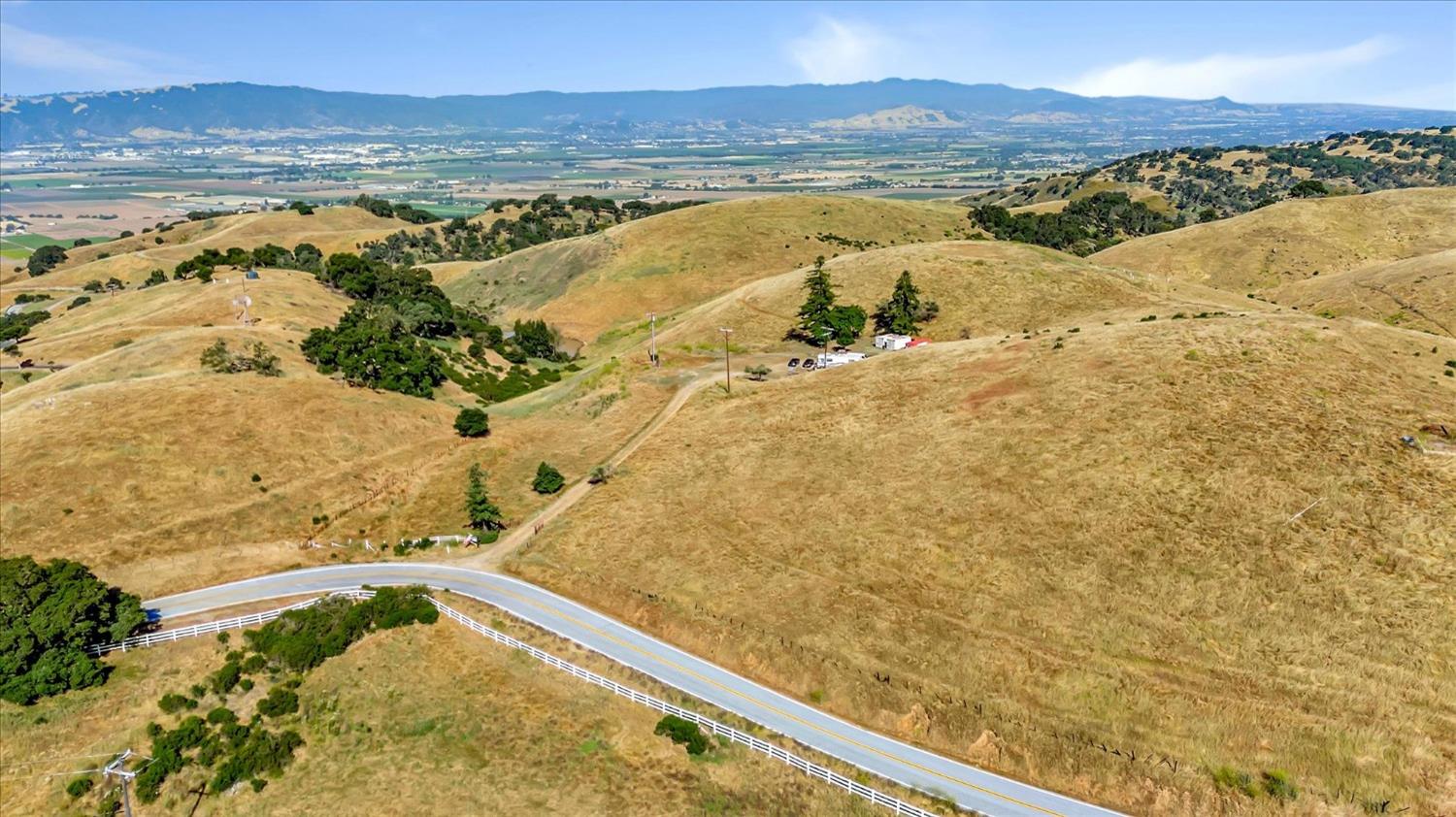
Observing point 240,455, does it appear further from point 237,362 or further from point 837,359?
point 837,359

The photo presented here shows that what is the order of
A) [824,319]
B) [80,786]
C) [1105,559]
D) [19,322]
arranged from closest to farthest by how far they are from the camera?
[80,786], [1105,559], [824,319], [19,322]

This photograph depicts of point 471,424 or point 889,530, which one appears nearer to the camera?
point 889,530

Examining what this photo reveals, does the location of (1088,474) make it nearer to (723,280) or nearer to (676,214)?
(723,280)

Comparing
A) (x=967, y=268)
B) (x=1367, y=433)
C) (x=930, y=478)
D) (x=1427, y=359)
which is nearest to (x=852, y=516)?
(x=930, y=478)

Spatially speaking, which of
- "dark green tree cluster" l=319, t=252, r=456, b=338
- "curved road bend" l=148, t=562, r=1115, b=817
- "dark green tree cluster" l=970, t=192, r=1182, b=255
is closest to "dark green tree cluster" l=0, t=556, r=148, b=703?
"curved road bend" l=148, t=562, r=1115, b=817

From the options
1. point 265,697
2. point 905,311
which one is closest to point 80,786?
point 265,697

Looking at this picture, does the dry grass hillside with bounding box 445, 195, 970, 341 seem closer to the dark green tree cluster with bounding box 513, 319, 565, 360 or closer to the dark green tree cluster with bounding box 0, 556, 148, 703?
the dark green tree cluster with bounding box 513, 319, 565, 360
